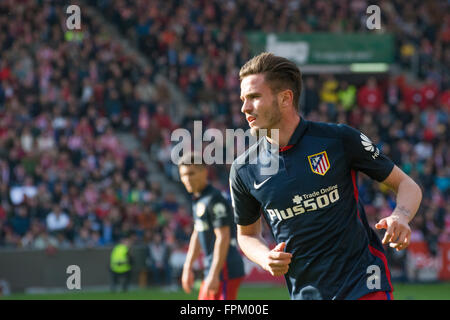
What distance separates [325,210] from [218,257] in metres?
3.28

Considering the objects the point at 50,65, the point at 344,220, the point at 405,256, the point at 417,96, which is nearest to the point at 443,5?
the point at 417,96

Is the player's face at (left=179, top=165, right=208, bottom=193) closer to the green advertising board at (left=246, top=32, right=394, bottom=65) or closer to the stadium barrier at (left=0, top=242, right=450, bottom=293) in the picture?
the stadium barrier at (left=0, top=242, right=450, bottom=293)

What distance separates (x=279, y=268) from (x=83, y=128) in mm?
17760

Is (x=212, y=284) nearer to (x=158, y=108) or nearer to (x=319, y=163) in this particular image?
(x=319, y=163)

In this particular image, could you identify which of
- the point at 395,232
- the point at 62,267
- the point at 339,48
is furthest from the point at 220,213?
the point at 339,48

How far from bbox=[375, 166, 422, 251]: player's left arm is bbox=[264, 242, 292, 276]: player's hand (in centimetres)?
57

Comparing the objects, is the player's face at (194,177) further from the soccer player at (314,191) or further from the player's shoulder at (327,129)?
the player's shoulder at (327,129)

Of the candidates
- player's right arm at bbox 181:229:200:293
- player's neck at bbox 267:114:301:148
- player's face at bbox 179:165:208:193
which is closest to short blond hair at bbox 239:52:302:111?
player's neck at bbox 267:114:301:148

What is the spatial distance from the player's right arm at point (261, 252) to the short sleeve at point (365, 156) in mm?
809

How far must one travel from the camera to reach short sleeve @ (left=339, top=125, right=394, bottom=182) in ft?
16.6

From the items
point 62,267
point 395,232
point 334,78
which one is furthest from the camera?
point 334,78

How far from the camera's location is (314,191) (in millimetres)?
5023

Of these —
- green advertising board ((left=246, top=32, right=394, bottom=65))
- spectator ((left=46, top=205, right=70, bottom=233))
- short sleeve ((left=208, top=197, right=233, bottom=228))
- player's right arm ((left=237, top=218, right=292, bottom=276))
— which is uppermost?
green advertising board ((left=246, top=32, right=394, bottom=65))

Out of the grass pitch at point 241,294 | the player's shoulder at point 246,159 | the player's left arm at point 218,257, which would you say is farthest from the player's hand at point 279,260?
the grass pitch at point 241,294
